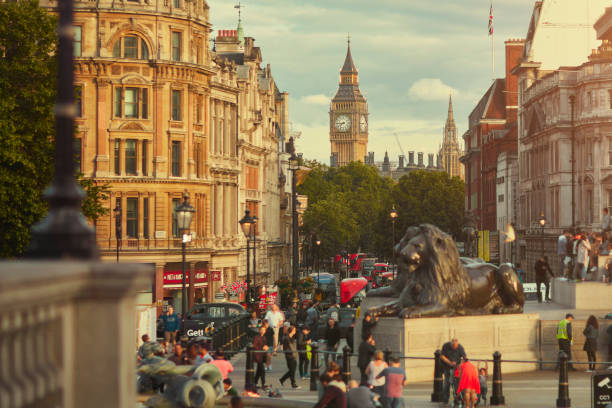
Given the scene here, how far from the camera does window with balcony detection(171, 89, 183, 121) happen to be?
197 feet

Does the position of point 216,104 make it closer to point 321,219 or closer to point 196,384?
point 196,384

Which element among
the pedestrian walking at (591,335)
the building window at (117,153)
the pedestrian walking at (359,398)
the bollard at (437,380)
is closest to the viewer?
the pedestrian walking at (359,398)

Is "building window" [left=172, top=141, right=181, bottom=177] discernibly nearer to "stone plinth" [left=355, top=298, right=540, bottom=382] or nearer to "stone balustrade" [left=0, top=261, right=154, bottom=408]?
"stone plinth" [left=355, top=298, right=540, bottom=382]

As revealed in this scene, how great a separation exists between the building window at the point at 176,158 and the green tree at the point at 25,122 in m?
19.5

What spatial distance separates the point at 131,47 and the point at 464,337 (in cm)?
3677

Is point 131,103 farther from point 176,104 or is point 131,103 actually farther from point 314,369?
point 314,369

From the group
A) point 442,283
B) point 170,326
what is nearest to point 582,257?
point 442,283

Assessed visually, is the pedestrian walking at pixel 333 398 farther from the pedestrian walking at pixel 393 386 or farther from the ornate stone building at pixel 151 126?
the ornate stone building at pixel 151 126

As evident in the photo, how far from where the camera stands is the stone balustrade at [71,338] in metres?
6.16

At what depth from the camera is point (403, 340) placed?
81.6 feet

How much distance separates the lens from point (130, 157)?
5850cm

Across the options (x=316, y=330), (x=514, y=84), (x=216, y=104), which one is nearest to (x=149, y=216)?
(x=216, y=104)

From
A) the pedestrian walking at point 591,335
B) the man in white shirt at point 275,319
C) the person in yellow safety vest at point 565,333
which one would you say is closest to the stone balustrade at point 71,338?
the person in yellow safety vest at point 565,333

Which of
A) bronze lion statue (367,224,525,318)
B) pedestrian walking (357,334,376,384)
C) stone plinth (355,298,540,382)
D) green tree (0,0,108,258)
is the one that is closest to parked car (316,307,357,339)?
stone plinth (355,298,540,382)
